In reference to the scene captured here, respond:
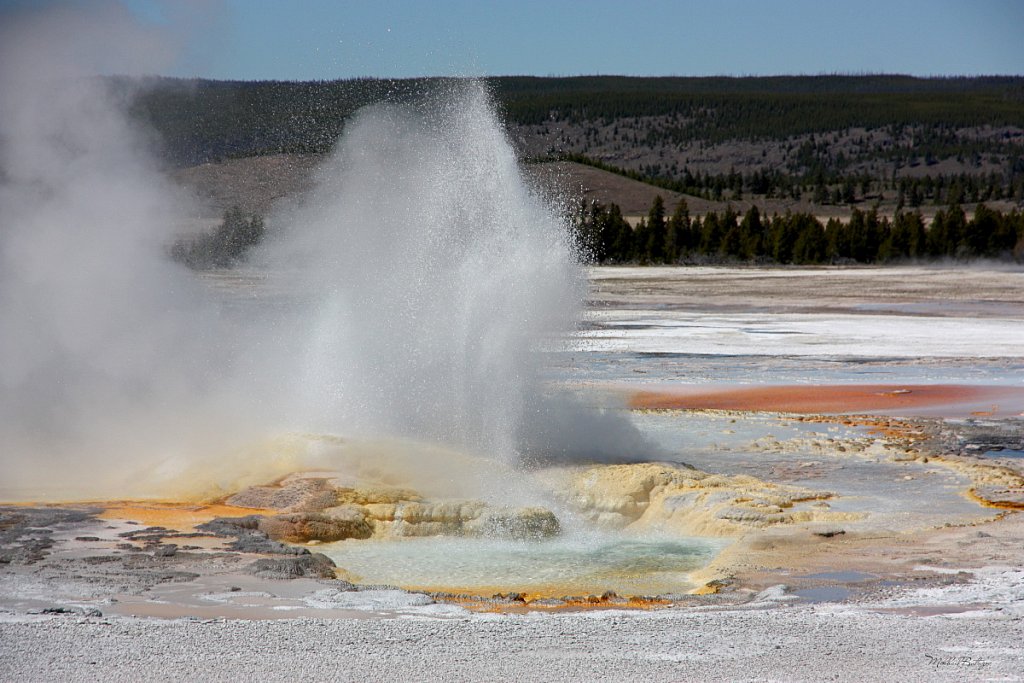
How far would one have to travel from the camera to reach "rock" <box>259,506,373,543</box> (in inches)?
340

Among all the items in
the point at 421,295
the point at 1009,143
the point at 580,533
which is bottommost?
the point at 580,533

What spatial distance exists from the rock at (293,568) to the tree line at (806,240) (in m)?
45.3

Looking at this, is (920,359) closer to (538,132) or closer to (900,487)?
(900,487)

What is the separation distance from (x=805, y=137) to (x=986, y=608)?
119m

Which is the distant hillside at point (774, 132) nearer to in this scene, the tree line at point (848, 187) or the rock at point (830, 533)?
the tree line at point (848, 187)

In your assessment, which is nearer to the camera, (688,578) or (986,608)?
(986,608)

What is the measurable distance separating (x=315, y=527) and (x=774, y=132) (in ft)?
389

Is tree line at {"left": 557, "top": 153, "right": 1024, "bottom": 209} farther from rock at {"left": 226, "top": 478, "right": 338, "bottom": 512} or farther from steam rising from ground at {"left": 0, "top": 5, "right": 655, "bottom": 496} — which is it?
rock at {"left": 226, "top": 478, "right": 338, "bottom": 512}

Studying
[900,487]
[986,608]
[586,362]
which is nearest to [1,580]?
[986,608]

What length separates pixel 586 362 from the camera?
19.1 meters

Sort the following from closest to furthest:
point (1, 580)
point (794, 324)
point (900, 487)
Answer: point (1, 580) < point (900, 487) < point (794, 324)

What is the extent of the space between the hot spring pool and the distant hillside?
196 ft

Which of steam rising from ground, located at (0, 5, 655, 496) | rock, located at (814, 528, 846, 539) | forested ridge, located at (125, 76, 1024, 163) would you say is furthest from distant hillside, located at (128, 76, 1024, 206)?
rock, located at (814, 528, 846, 539)

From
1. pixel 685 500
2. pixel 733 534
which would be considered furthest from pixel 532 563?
pixel 685 500
